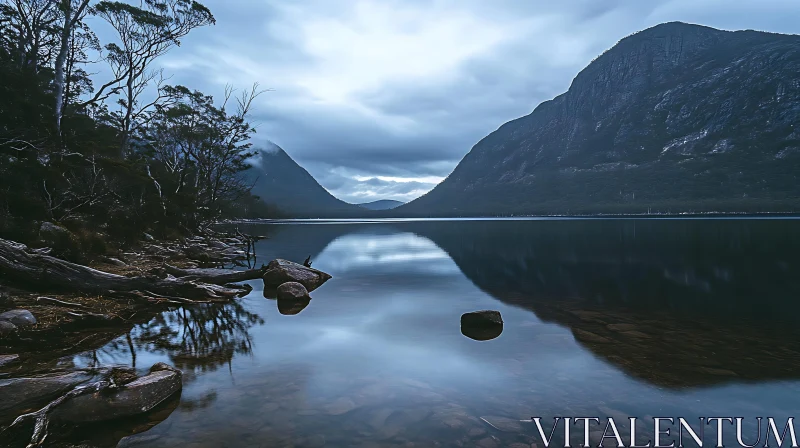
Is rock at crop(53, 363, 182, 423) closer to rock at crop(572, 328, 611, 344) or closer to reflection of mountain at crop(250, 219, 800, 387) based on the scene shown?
reflection of mountain at crop(250, 219, 800, 387)

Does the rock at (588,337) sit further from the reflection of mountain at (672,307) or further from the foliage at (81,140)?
the foliage at (81,140)

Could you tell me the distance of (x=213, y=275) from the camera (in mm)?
21000

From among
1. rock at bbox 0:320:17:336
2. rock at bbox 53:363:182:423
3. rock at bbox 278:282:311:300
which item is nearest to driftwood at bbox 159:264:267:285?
rock at bbox 278:282:311:300

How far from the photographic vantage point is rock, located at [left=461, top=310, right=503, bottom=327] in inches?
536

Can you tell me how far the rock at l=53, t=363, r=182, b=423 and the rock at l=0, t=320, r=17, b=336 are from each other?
6370 millimetres

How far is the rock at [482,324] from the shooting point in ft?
43.1

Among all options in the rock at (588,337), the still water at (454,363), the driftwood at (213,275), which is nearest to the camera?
the still water at (454,363)

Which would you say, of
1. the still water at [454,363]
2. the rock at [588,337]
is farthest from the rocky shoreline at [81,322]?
the rock at [588,337]

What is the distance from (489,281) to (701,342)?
13878 millimetres

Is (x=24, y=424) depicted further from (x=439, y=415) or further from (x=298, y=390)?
(x=439, y=415)

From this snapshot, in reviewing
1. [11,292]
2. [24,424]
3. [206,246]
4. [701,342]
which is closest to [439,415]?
[24,424]

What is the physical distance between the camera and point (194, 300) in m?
16.8

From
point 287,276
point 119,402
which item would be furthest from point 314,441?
point 287,276

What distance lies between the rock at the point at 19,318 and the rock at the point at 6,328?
163mm
